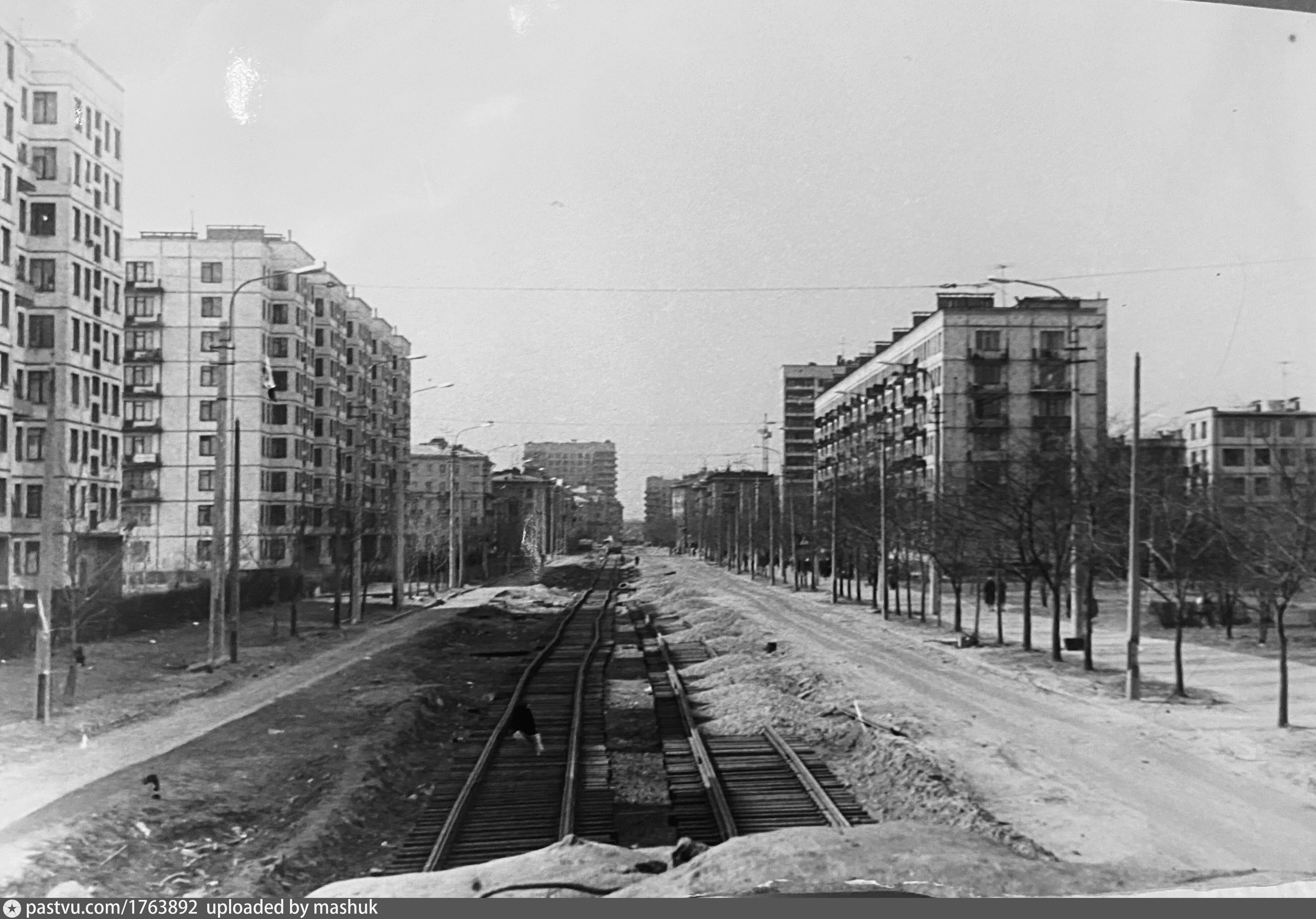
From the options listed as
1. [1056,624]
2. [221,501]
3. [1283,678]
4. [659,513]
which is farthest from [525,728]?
[1056,624]

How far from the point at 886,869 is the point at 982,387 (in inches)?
444

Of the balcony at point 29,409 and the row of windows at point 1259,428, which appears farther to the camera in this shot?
the row of windows at point 1259,428

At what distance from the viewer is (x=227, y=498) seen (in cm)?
1605

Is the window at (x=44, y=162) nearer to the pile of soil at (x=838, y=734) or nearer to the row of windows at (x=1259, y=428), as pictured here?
the pile of soil at (x=838, y=734)

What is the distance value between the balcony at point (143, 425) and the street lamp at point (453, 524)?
3907 millimetres

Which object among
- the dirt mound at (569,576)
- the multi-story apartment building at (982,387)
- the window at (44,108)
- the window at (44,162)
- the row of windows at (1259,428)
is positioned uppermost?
the window at (44,108)

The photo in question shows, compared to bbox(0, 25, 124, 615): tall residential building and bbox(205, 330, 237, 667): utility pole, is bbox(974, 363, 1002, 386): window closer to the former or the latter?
bbox(205, 330, 237, 667): utility pole

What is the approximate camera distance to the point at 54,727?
11531mm

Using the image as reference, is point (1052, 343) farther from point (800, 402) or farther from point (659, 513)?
point (659, 513)

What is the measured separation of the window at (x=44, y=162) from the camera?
9359 mm

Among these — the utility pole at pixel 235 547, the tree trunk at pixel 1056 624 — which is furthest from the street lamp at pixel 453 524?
the tree trunk at pixel 1056 624

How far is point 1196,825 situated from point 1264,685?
8.70 metres

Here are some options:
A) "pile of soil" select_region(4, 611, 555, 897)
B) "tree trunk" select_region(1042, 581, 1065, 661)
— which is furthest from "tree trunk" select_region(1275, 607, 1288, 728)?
"pile of soil" select_region(4, 611, 555, 897)
